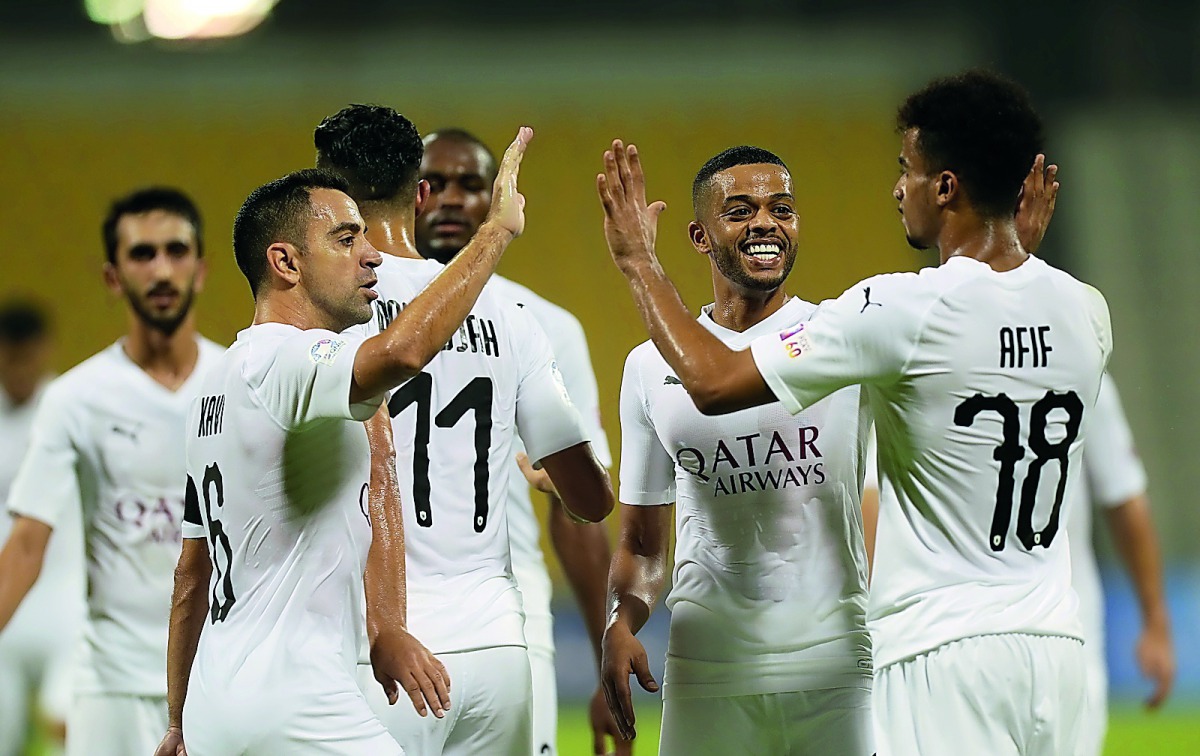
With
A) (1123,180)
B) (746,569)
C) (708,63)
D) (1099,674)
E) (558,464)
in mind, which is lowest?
(1099,674)

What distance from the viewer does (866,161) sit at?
18375 millimetres

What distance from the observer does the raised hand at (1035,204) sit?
379 centimetres

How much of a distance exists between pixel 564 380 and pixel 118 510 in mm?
1823

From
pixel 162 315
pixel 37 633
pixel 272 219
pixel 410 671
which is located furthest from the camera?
pixel 37 633

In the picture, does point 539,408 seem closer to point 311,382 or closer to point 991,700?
point 311,382

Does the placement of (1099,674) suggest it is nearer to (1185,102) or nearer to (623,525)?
(623,525)

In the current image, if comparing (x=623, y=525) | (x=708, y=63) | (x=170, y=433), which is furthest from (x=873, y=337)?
(x=708, y=63)

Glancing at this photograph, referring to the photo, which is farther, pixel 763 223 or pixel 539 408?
pixel 539 408

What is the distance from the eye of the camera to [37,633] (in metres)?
7.67

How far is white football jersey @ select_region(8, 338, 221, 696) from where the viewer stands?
5.86 metres

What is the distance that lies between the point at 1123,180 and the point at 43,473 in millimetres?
14811

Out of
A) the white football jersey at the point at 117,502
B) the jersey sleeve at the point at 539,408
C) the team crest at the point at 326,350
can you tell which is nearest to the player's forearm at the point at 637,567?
the jersey sleeve at the point at 539,408

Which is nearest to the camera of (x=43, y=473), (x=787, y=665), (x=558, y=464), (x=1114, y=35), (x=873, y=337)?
(x=873, y=337)

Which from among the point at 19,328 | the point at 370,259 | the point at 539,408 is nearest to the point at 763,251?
the point at 539,408
